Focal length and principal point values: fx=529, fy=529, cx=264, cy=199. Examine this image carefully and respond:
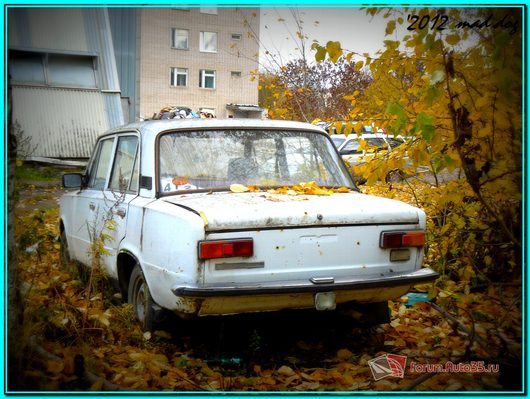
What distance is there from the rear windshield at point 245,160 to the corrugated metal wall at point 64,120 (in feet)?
33.2

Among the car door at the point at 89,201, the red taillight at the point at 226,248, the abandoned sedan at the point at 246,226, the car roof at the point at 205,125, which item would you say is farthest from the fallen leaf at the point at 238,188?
the car door at the point at 89,201

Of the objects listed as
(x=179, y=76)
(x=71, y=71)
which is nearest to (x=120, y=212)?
(x=71, y=71)

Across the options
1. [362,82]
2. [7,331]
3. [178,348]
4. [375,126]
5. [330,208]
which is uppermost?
[362,82]

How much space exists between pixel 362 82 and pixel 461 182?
7261 millimetres

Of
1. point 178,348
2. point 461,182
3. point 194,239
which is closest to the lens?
point 194,239

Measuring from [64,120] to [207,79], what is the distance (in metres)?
14.8

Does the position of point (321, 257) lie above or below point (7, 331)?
above

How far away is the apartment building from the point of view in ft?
78.8

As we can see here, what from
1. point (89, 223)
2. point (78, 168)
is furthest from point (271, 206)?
point (78, 168)

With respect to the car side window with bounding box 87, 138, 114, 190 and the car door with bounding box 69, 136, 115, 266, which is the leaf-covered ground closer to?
the car door with bounding box 69, 136, 115, 266

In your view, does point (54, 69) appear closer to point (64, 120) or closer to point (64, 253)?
point (64, 120)

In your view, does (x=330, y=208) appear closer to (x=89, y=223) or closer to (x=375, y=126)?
(x=375, y=126)

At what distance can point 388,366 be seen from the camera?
3.48 meters

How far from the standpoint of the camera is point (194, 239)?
3230mm
